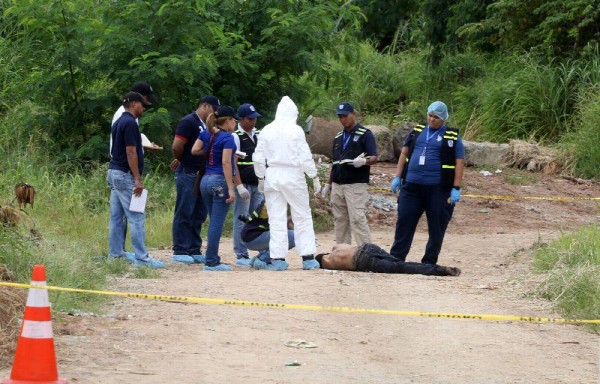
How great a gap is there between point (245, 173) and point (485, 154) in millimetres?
10372

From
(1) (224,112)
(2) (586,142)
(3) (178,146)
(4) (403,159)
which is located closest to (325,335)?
(1) (224,112)

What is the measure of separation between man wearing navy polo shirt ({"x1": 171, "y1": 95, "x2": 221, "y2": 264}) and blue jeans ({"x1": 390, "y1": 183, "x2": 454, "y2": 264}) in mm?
2139

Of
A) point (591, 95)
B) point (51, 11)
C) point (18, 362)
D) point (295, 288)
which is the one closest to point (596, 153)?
point (591, 95)

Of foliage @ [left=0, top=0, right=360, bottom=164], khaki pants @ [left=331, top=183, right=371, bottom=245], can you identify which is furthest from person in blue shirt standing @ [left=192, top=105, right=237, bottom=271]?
foliage @ [left=0, top=0, right=360, bottom=164]

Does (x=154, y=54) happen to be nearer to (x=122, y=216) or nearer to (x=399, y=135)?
(x=122, y=216)

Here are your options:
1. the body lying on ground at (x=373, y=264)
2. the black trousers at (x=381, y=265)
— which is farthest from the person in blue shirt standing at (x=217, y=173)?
the black trousers at (x=381, y=265)

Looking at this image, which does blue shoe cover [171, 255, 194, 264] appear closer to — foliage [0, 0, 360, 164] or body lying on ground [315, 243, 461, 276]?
body lying on ground [315, 243, 461, 276]

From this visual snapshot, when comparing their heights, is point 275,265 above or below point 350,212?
below

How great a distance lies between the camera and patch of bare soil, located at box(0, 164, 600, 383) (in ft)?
23.8

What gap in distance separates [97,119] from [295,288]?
27.5 feet

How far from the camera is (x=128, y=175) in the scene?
1152 cm

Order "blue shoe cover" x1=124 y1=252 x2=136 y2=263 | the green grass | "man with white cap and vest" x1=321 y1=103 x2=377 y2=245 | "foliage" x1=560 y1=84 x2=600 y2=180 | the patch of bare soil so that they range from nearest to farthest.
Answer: the patch of bare soil
the green grass
"blue shoe cover" x1=124 y1=252 x2=136 y2=263
"man with white cap and vest" x1=321 y1=103 x2=377 y2=245
"foliage" x1=560 y1=84 x2=600 y2=180

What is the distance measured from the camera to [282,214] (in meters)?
11.8

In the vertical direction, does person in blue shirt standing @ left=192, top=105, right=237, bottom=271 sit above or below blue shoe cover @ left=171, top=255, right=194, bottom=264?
above
